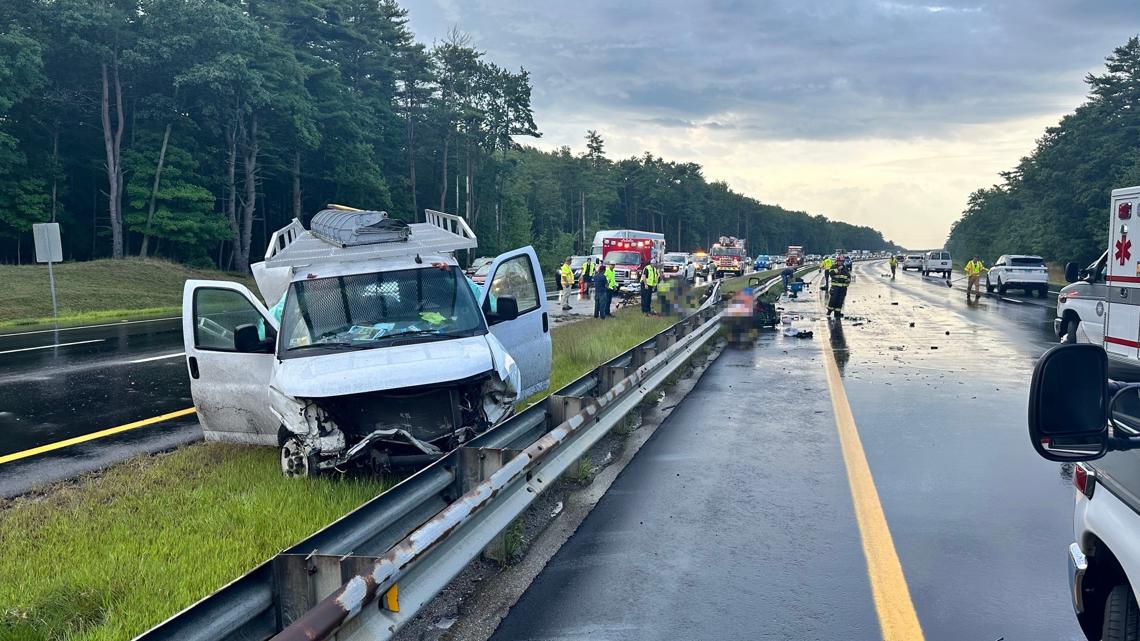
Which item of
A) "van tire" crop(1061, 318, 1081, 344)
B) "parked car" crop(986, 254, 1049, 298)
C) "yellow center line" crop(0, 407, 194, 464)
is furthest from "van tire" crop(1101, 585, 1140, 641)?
"parked car" crop(986, 254, 1049, 298)

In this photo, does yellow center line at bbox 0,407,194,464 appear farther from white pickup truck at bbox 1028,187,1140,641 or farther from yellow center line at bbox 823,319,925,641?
white pickup truck at bbox 1028,187,1140,641

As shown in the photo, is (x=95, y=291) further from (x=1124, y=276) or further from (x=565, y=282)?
(x=1124, y=276)

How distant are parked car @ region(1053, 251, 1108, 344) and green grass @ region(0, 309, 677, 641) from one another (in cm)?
Answer: 1275

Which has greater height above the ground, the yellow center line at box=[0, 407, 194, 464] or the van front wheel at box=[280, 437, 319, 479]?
the van front wheel at box=[280, 437, 319, 479]

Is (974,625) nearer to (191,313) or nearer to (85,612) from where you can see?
(85,612)

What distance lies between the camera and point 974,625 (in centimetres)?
426

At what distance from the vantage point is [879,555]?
17.3 ft

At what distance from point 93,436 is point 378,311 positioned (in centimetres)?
388

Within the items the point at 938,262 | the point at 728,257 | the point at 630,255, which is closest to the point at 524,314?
the point at 630,255

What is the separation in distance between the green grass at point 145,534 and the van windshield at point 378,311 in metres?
1.18

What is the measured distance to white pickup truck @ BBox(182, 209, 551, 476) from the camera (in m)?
6.23

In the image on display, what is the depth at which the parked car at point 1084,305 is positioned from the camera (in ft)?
46.4

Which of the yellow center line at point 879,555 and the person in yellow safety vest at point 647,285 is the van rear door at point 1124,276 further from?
the person in yellow safety vest at point 647,285

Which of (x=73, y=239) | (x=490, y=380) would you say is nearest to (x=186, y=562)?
(x=490, y=380)
